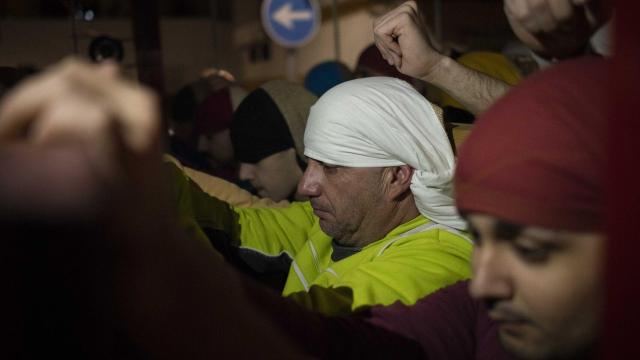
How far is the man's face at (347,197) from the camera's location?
8.87 feet

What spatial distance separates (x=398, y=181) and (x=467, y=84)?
0.41 meters

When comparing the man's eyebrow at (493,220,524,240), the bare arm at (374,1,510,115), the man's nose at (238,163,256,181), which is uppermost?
the bare arm at (374,1,510,115)

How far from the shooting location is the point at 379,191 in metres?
2.71

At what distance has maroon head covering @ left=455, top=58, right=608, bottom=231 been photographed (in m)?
1.23

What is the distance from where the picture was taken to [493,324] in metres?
1.76

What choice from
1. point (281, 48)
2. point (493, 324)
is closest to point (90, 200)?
point (493, 324)

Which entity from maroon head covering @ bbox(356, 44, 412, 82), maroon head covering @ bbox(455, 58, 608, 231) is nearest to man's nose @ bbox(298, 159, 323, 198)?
maroon head covering @ bbox(455, 58, 608, 231)

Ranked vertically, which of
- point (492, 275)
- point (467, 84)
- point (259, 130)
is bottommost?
point (259, 130)

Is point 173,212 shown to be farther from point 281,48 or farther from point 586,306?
point 281,48

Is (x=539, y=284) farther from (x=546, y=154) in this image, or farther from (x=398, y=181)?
(x=398, y=181)

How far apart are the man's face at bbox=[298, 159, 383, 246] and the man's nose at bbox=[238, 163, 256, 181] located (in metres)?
1.60

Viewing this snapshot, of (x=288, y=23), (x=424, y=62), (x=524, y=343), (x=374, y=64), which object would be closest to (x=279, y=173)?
(x=374, y=64)

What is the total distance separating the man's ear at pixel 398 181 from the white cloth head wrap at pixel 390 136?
3 centimetres

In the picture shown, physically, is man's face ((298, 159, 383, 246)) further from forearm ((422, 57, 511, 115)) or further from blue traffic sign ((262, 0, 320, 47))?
blue traffic sign ((262, 0, 320, 47))
